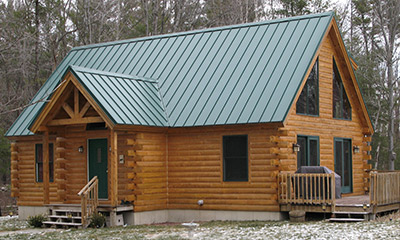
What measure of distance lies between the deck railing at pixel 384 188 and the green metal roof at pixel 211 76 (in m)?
3.18

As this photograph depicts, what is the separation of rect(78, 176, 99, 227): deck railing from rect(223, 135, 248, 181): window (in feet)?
12.9

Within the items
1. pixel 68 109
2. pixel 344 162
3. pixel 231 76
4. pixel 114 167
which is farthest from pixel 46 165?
pixel 344 162

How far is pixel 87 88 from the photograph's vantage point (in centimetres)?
1891

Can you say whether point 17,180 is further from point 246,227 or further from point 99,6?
point 99,6

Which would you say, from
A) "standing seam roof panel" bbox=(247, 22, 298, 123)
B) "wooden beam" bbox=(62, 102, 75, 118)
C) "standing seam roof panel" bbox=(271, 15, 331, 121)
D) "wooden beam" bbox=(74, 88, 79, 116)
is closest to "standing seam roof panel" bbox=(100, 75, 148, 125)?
"wooden beam" bbox=(74, 88, 79, 116)

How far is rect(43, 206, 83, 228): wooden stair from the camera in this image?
19.3 metres

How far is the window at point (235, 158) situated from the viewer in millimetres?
19703

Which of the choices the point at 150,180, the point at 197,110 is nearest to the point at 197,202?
the point at 150,180

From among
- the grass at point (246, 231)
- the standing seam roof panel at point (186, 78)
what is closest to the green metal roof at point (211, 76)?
the standing seam roof panel at point (186, 78)

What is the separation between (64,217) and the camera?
19578mm

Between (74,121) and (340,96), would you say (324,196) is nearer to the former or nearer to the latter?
(340,96)

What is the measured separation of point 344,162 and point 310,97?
3.29 m

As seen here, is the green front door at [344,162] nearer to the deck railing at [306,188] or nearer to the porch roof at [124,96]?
the deck railing at [306,188]

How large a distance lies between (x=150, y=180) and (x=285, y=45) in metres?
6.13
